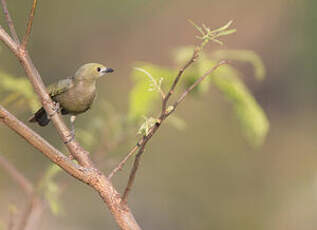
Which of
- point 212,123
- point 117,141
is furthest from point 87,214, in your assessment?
point 117,141

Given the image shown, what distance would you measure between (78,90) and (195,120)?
6.11 meters

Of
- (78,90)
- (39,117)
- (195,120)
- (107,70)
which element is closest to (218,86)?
(107,70)

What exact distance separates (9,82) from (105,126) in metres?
0.69

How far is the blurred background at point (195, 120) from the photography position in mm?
6723

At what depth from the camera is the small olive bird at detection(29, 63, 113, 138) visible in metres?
2.36

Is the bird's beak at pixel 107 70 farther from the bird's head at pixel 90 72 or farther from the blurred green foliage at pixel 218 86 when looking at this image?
the blurred green foliage at pixel 218 86

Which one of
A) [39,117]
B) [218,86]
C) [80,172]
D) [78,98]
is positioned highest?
[218,86]

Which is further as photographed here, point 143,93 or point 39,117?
point 143,93

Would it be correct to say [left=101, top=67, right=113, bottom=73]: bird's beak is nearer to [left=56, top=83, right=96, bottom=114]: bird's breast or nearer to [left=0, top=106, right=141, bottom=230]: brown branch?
[left=56, top=83, right=96, bottom=114]: bird's breast

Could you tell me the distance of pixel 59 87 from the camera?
237 cm

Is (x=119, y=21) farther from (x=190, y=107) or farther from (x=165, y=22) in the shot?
(x=190, y=107)

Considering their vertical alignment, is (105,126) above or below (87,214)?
below

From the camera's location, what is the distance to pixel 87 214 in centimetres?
690

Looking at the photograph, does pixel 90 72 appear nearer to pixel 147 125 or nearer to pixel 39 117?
pixel 39 117
